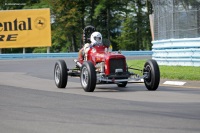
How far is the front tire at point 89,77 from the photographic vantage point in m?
15.4

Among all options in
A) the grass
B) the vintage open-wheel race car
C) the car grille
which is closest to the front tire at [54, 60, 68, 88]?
the vintage open-wheel race car

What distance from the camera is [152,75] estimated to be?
52.0 feet

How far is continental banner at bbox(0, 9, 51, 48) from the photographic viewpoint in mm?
49438

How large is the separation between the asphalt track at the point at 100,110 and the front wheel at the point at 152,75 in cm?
22

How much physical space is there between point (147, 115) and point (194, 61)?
1222 cm

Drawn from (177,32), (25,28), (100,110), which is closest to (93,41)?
(100,110)

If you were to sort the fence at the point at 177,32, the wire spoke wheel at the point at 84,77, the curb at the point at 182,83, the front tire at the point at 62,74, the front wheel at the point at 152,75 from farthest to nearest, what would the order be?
the fence at the point at 177,32, the curb at the point at 182,83, the front tire at the point at 62,74, the wire spoke wheel at the point at 84,77, the front wheel at the point at 152,75

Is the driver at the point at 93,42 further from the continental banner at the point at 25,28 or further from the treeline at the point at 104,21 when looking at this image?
the treeline at the point at 104,21

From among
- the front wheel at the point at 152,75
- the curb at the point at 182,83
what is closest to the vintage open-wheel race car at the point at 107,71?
the front wheel at the point at 152,75

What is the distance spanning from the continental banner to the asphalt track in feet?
108

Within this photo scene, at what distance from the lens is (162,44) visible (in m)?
25.6

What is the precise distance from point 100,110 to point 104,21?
50.5 metres

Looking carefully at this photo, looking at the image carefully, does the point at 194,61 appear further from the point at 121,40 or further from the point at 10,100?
the point at 121,40

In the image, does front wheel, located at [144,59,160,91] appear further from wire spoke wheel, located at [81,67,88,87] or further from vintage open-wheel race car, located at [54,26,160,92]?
wire spoke wheel, located at [81,67,88,87]
